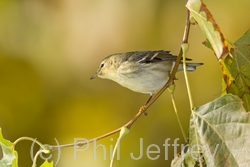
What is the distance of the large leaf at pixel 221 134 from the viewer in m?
0.48

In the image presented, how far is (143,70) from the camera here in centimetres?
117

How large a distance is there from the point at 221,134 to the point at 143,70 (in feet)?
2.23

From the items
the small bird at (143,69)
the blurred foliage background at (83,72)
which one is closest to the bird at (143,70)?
the small bird at (143,69)

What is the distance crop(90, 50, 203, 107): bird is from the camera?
1.11 metres

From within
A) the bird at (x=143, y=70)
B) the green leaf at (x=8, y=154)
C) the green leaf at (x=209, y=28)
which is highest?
the green leaf at (x=209, y=28)

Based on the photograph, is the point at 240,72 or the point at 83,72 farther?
the point at 83,72

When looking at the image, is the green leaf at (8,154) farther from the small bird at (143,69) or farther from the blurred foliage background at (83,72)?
the blurred foliage background at (83,72)

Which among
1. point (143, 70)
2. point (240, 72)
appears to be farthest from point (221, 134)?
point (143, 70)

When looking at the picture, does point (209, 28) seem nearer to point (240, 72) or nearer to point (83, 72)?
point (240, 72)

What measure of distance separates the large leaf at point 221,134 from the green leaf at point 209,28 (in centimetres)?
9

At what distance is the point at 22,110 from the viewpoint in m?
2.30

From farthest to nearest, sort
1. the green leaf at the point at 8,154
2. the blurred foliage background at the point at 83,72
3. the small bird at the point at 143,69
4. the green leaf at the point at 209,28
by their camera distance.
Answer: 1. the blurred foliage background at the point at 83,72
2. the small bird at the point at 143,69
3. the green leaf at the point at 8,154
4. the green leaf at the point at 209,28

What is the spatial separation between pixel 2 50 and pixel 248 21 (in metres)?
1.44

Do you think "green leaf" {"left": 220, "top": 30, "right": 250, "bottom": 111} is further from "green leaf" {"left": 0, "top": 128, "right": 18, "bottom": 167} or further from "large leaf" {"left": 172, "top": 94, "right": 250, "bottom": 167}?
"green leaf" {"left": 0, "top": 128, "right": 18, "bottom": 167}
